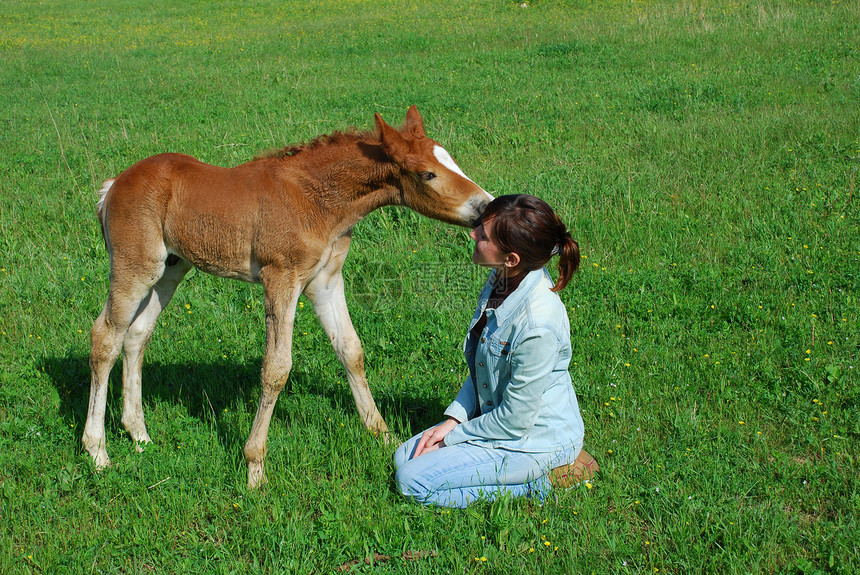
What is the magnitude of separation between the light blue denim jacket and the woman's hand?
7cm

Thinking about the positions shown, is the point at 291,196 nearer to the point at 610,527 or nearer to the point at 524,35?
the point at 610,527

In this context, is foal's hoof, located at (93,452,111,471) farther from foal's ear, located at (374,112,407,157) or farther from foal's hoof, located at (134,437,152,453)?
foal's ear, located at (374,112,407,157)

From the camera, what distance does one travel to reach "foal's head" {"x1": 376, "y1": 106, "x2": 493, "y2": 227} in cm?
342

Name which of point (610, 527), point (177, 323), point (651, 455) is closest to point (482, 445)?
point (610, 527)

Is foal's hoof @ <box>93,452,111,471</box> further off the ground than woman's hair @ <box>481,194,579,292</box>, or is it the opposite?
woman's hair @ <box>481,194,579,292</box>

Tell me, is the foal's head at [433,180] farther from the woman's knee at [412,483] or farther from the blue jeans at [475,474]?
the woman's knee at [412,483]

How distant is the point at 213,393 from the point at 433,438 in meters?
1.76

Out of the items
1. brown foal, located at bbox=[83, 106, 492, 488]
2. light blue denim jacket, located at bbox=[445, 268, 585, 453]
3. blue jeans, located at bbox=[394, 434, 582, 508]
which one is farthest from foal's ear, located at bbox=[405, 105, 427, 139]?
blue jeans, located at bbox=[394, 434, 582, 508]

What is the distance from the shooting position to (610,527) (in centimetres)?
327

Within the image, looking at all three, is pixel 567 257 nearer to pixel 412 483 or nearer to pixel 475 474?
pixel 475 474

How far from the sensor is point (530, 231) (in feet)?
10.2

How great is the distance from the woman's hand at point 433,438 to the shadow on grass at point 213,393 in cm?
57

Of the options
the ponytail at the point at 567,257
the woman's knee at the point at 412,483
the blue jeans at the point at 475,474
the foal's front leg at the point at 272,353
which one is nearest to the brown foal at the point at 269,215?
the foal's front leg at the point at 272,353

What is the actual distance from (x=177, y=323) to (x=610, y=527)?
3.61 metres
